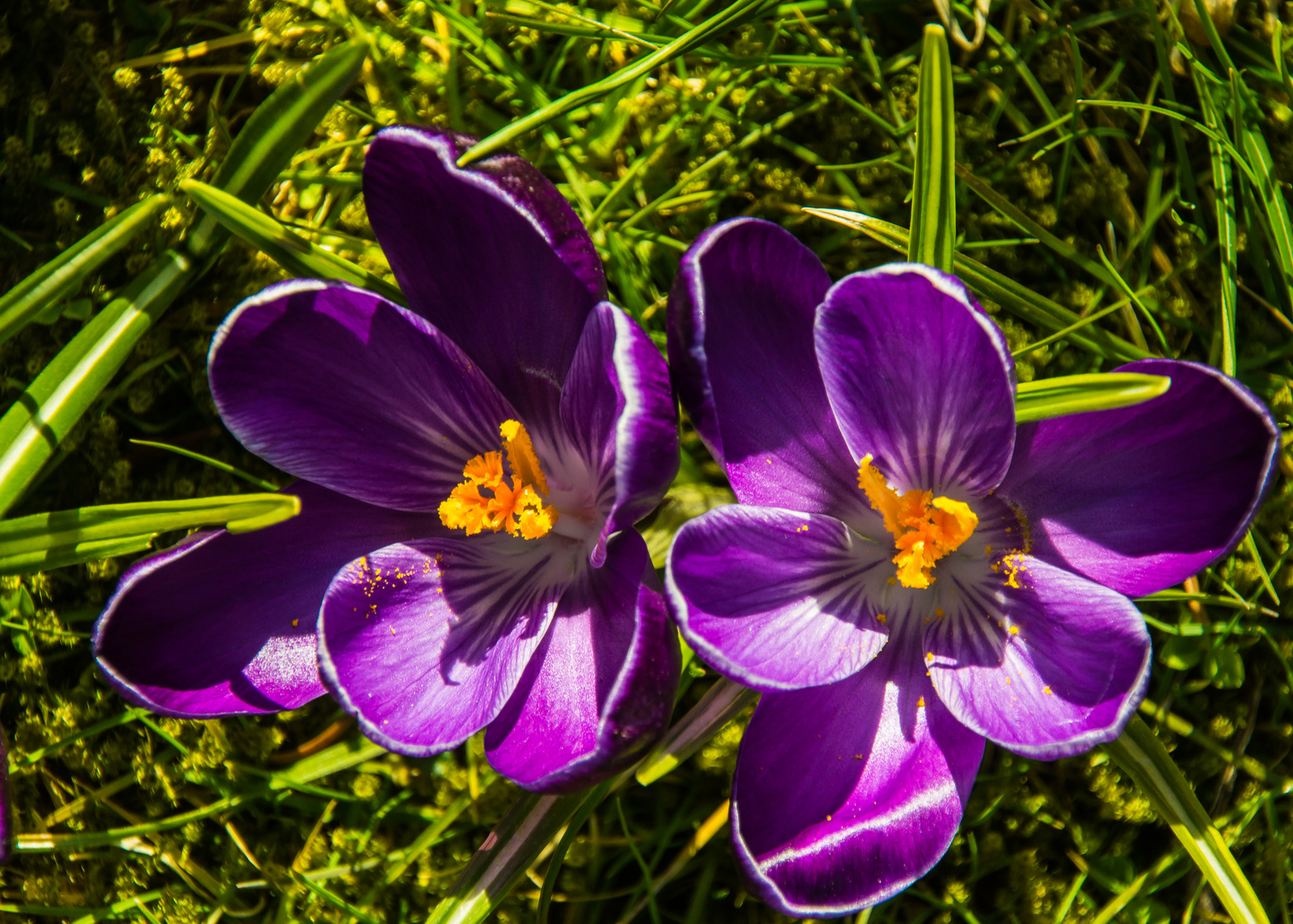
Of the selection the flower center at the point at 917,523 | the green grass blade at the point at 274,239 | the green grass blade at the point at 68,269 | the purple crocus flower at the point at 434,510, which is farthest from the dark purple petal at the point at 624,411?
the green grass blade at the point at 68,269

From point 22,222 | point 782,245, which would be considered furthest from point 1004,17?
point 22,222

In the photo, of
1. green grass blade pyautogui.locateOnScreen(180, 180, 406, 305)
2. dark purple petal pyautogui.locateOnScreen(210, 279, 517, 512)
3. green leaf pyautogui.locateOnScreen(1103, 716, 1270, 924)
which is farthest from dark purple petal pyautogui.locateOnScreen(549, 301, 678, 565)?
green leaf pyautogui.locateOnScreen(1103, 716, 1270, 924)

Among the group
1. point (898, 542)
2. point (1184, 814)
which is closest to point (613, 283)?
point (898, 542)

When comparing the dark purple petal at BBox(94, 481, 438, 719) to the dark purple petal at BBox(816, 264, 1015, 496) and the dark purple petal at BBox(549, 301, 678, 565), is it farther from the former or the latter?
the dark purple petal at BBox(816, 264, 1015, 496)

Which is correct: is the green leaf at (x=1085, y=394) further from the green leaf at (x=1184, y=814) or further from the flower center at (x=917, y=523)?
the green leaf at (x=1184, y=814)

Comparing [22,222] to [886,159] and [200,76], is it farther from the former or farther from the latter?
[886,159]

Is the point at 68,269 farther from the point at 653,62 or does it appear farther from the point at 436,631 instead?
the point at 653,62
